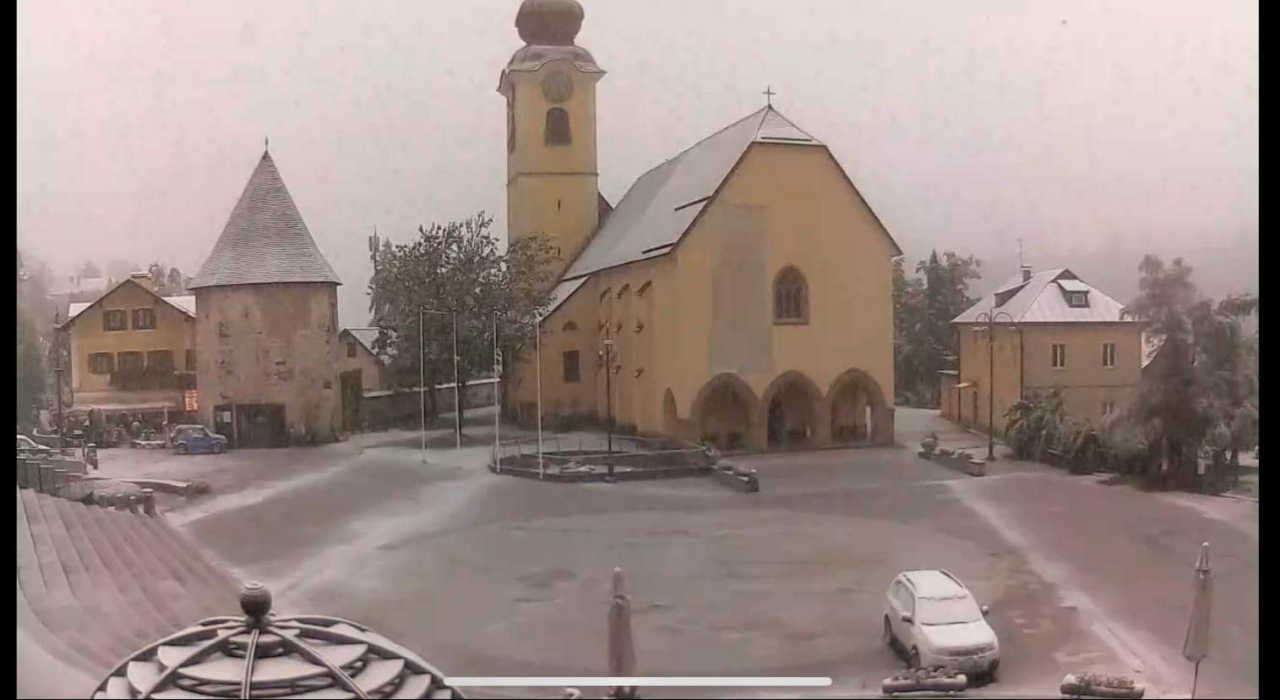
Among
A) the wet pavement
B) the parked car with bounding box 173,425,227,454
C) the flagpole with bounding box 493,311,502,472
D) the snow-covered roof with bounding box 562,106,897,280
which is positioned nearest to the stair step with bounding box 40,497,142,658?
the wet pavement

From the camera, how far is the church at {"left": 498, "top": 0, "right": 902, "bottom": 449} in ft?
8.41

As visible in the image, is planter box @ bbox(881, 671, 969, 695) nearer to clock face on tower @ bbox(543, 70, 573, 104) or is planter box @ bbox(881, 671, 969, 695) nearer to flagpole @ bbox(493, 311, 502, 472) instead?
flagpole @ bbox(493, 311, 502, 472)

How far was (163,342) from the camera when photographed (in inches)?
103

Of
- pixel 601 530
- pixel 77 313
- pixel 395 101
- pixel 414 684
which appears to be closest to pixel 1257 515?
pixel 601 530

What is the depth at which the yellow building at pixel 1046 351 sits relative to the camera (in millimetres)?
2605

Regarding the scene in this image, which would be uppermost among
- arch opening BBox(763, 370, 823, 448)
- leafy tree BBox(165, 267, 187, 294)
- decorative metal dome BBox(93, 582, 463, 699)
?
leafy tree BBox(165, 267, 187, 294)

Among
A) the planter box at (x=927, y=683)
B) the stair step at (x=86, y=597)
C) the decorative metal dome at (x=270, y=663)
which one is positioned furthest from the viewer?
the stair step at (x=86, y=597)

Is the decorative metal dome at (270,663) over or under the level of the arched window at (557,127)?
under

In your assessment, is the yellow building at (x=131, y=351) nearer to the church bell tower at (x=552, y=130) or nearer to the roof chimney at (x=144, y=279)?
the roof chimney at (x=144, y=279)

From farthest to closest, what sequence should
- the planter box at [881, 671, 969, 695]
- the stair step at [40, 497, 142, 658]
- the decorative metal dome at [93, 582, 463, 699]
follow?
1. the stair step at [40, 497, 142, 658]
2. the planter box at [881, 671, 969, 695]
3. the decorative metal dome at [93, 582, 463, 699]

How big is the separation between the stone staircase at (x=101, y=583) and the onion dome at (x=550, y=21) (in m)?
1.55

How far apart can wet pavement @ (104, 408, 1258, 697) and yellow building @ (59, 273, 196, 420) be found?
0.60 ft

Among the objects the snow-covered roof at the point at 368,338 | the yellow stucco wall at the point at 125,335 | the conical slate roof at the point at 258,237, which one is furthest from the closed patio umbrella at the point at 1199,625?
the yellow stucco wall at the point at 125,335

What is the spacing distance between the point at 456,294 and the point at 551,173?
39 cm
